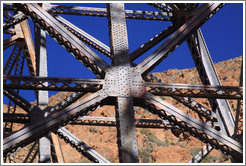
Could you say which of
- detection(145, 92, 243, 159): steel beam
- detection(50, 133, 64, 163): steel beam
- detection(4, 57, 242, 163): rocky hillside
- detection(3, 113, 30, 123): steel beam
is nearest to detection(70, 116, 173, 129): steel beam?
detection(50, 133, 64, 163): steel beam

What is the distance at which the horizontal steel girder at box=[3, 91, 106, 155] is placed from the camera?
6.05 metres

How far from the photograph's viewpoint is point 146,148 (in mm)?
27438

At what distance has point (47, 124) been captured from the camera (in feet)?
20.6

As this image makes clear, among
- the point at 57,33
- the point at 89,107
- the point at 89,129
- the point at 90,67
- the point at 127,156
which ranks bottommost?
the point at 127,156

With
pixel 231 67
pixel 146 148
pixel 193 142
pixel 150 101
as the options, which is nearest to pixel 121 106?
pixel 150 101

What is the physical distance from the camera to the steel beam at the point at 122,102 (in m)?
6.41

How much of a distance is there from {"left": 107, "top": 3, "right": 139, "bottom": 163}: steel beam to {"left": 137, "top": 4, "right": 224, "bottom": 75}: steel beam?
451 millimetres

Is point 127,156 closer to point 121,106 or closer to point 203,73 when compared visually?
point 121,106

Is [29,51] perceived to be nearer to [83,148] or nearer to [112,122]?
[112,122]

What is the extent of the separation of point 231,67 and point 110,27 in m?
38.8

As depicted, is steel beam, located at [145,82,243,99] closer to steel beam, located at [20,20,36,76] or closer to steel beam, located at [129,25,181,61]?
steel beam, located at [129,25,181,61]

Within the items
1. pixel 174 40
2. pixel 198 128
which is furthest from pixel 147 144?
pixel 198 128

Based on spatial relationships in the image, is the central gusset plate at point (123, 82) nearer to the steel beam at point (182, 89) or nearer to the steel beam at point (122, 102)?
the steel beam at point (122, 102)

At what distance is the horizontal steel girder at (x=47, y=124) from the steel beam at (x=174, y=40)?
126 centimetres
